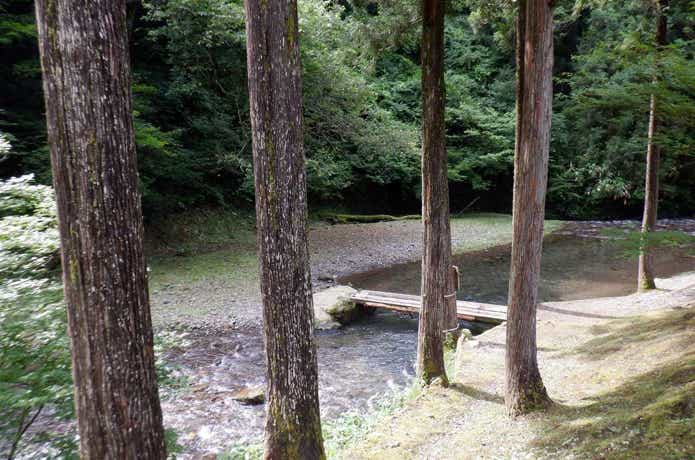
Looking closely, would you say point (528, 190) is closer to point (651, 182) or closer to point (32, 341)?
point (32, 341)

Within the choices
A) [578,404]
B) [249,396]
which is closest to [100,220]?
[578,404]

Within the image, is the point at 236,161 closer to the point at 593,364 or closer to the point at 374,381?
the point at 374,381

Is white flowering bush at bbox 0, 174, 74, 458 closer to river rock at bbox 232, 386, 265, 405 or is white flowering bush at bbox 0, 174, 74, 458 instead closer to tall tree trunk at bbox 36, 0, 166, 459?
tall tree trunk at bbox 36, 0, 166, 459

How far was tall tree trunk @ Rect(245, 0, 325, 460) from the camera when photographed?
364 cm

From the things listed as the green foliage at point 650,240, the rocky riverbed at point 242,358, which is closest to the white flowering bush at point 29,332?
the rocky riverbed at point 242,358

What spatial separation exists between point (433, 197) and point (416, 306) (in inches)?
184

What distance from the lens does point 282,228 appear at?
379 centimetres

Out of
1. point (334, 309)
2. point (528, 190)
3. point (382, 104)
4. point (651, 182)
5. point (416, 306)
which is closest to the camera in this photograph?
point (528, 190)

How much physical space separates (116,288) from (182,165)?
45.0 ft

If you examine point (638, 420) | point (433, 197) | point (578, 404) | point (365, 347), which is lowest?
point (365, 347)

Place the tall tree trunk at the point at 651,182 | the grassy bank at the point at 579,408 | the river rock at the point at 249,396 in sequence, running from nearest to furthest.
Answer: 1. the grassy bank at the point at 579,408
2. the river rock at the point at 249,396
3. the tall tree trunk at the point at 651,182

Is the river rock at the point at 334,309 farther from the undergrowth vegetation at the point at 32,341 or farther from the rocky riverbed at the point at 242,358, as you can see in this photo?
the undergrowth vegetation at the point at 32,341

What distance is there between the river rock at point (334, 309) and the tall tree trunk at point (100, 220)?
7.49m

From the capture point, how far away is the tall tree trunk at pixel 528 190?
451cm
